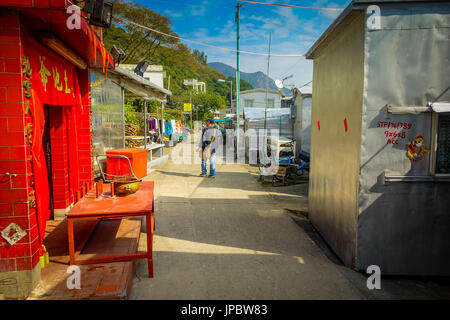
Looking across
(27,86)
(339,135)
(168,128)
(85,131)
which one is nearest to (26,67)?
(27,86)

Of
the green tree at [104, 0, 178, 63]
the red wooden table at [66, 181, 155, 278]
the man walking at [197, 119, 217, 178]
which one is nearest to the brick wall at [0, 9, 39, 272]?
the red wooden table at [66, 181, 155, 278]

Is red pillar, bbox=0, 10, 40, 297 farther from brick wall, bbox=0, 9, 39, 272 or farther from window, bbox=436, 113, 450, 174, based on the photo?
window, bbox=436, 113, 450, 174

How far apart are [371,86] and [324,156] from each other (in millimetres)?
1757

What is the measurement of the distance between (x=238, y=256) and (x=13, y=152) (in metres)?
3.06

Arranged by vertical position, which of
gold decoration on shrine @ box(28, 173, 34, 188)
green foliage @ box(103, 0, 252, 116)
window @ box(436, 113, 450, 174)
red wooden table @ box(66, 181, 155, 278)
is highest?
green foliage @ box(103, 0, 252, 116)

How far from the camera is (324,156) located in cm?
532

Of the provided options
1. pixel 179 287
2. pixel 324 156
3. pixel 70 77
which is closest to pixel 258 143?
pixel 324 156

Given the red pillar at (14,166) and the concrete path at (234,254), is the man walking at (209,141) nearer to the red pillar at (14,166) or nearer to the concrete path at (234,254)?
the concrete path at (234,254)

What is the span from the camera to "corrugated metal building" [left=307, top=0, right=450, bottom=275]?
372 cm

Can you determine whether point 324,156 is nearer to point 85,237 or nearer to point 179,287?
point 179,287

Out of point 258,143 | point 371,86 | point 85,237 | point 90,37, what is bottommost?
point 85,237

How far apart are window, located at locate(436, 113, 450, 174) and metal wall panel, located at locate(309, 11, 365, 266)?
3.28ft

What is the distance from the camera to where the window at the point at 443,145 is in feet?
12.7

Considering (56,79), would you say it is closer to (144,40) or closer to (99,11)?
(99,11)
